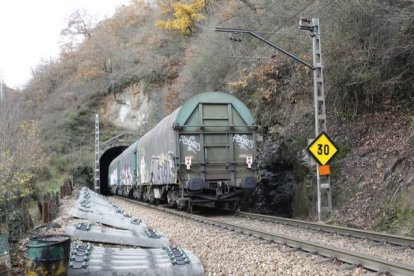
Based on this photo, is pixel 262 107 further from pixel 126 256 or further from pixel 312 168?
pixel 126 256

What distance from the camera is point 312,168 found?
1403 centimetres

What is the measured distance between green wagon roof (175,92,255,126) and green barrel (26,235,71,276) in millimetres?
9016

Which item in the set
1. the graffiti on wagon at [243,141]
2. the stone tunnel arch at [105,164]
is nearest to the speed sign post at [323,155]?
the graffiti on wagon at [243,141]

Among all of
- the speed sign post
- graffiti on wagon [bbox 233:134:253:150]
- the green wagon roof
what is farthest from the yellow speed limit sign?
the green wagon roof

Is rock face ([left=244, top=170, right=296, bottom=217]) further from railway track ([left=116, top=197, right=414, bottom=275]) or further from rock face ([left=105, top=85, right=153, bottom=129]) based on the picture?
rock face ([left=105, top=85, right=153, bottom=129])

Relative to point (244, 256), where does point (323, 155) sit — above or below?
above

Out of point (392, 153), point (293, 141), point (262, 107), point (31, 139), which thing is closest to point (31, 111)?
point (31, 139)

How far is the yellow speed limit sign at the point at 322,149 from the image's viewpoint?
469 inches

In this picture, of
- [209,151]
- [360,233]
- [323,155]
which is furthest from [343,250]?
[209,151]

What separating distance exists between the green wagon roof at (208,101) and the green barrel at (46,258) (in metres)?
9.02

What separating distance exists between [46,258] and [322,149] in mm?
8874

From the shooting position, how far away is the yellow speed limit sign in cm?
1192

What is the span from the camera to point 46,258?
185 inches

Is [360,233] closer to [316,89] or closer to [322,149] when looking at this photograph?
[322,149]
